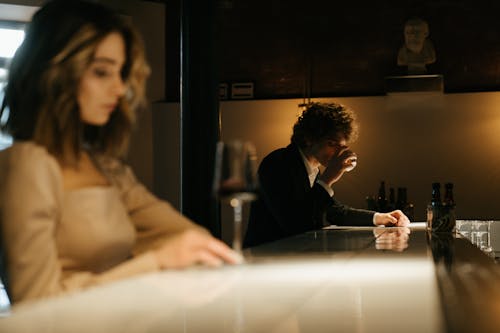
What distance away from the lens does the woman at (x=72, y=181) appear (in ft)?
5.54

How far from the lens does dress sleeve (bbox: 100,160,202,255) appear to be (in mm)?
2164

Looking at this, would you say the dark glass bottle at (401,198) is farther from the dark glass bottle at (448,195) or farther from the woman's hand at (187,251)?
the woman's hand at (187,251)

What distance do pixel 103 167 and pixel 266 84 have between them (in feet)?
15.6

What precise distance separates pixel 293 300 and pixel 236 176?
453 mm

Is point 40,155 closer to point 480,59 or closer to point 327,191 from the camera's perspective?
point 327,191

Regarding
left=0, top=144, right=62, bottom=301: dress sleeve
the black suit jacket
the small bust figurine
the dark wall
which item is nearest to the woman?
left=0, top=144, right=62, bottom=301: dress sleeve

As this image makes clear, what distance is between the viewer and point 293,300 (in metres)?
1.46

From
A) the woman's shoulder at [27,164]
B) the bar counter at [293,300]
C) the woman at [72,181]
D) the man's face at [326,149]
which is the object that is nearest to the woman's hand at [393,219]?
the man's face at [326,149]

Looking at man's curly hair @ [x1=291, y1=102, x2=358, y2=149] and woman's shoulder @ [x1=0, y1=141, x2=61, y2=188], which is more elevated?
man's curly hair @ [x1=291, y1=102, x2=358, y2=149]

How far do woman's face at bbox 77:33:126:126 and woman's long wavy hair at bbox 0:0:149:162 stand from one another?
1.3 inches

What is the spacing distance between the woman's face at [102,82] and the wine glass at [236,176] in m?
0.37

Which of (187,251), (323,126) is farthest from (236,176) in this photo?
(323,126)

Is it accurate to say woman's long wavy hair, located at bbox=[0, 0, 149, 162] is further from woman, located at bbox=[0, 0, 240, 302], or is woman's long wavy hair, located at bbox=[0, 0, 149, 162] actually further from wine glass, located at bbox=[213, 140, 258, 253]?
wine glass, located at bbox=[213, 140, 258, 253]

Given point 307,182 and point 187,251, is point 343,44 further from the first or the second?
point 187,251
